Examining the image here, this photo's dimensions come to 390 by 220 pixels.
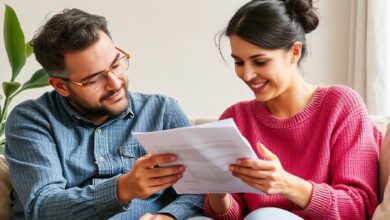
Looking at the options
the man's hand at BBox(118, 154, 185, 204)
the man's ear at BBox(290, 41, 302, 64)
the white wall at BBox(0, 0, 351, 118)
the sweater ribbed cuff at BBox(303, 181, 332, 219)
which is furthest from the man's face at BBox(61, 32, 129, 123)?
the white wall at BBox(0, 0, 351, 118)

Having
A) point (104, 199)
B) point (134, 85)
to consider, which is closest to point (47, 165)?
point (104, 199)

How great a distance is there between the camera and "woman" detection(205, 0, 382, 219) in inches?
53.1

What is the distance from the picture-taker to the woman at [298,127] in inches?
53.1

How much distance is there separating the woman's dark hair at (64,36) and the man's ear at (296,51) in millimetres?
562

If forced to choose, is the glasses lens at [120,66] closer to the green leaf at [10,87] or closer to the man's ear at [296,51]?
the man's ear at [296,51]

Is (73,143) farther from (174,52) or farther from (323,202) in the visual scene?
(174,52)

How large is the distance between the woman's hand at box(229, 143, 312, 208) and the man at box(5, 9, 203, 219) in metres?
0.34

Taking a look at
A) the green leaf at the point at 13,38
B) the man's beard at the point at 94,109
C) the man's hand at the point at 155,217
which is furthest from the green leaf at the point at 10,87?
the man's hand at the point at 155,217

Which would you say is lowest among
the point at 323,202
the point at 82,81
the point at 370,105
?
the point at 370,105

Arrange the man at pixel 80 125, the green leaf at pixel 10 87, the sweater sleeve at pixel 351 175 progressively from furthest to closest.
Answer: the green leaf at pixel 10 87, the man at pixel 80 125, the sweater sleeve at pixel 351 175

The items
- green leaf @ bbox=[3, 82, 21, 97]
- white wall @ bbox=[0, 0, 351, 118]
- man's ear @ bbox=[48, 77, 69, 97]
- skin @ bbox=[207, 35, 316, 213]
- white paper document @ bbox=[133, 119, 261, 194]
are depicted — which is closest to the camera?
white paper document @ bbox=[133, 119, 261, 194]

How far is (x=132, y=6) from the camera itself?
2605 millimetres

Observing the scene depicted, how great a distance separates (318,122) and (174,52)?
124 centimetres

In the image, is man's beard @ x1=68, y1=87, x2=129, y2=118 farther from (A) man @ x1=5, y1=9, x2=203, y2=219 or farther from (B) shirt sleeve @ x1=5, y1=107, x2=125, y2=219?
(B) shirt sleeve @ x1=5, y1=107, x2=125, y2=219
